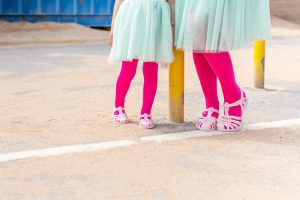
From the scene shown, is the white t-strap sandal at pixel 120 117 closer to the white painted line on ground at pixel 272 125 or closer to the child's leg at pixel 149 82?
the child's leg at pixel 149 82

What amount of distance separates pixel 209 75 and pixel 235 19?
16.0 inches

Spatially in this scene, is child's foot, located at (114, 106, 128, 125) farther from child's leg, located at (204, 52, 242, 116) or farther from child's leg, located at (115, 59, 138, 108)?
child's leg, located at (204, 52, 242, 116)

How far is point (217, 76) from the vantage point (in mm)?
3420

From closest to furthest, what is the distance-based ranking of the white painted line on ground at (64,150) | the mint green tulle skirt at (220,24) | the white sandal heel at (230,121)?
the white painted line on ground at (64,150), the mint green tulle skirt at (220,24), the white sandal heel at (230,121)

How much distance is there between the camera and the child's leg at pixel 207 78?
3475mm

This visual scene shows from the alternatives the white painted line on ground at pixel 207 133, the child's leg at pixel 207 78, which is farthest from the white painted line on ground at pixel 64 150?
the child's leg at pixel 207 78

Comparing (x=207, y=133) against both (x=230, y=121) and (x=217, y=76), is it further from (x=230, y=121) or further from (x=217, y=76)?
(x=217, y=76)

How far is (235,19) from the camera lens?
3.21m

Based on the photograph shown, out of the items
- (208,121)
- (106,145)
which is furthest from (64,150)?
(208,121)

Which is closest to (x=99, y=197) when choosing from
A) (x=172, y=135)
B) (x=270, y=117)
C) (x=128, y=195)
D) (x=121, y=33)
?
(x=128, y=195)

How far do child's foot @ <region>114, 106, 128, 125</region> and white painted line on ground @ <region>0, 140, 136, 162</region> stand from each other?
0.42m

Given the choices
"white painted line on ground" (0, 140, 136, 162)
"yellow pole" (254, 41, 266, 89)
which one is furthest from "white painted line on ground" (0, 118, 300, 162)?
"yellow pole" (254, 41, 266, 89)

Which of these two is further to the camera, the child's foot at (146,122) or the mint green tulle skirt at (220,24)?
the child's foot at (146,122)

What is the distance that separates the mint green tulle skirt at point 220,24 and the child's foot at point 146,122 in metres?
0.46
